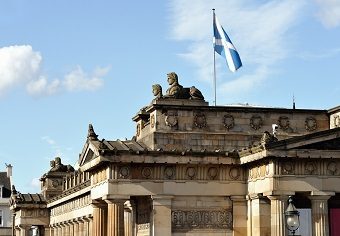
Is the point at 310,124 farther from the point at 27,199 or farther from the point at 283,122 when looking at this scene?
the point at 27,199

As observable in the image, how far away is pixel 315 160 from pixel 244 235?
24.3 feet

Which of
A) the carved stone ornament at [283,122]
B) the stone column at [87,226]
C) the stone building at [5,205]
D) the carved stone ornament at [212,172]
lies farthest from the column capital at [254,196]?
the stone building at [5,205]

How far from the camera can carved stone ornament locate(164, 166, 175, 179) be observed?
5500 cm

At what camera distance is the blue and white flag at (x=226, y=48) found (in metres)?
61.1

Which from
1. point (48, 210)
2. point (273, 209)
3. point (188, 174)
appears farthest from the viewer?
point (48, 210)

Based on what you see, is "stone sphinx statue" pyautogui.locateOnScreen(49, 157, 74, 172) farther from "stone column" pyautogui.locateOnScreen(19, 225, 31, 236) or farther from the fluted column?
the fluted column

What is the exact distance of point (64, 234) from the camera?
99188mm

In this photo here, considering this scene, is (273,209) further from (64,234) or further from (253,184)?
(64,234)

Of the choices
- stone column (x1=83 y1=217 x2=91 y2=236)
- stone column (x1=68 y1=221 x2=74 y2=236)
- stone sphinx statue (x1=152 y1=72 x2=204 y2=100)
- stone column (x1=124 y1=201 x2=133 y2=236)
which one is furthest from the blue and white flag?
stone column (x1=68 y1=221 x2=74 y2=236)

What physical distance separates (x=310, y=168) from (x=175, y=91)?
12191mm

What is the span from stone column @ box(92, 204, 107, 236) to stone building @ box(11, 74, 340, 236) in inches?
2.9

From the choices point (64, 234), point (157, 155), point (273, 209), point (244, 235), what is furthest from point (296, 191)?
point (64, 234)

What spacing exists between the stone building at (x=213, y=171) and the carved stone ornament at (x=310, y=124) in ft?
0.23

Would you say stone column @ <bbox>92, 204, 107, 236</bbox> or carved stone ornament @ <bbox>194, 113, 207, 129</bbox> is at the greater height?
carved stone ornament @ <bbox>194, 113, 207, 129</bbox>
